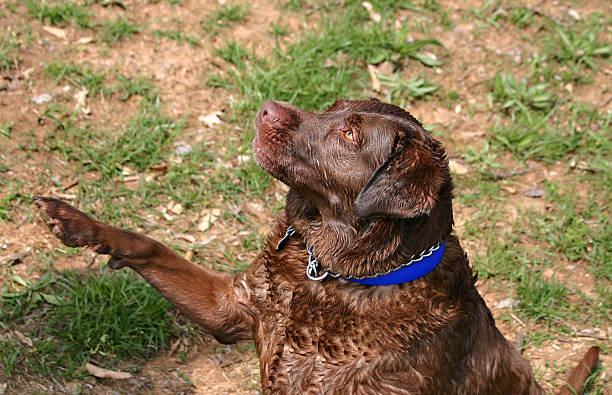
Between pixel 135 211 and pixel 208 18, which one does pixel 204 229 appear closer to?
pixel 135 211

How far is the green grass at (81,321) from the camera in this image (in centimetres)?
401

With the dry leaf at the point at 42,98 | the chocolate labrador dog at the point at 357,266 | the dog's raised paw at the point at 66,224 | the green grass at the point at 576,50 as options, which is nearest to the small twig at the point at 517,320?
the chocolate labrador dog at the point at 357,266

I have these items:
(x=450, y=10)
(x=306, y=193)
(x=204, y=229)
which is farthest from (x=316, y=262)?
(x=450, y=10)

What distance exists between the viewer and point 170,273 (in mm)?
3809

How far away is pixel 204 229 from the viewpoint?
518 cm

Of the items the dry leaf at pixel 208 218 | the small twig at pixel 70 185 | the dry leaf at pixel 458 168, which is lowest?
the dry leaf at pixel 208 218

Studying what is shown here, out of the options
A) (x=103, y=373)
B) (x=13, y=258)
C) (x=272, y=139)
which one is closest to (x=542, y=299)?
(x=272, y=139)

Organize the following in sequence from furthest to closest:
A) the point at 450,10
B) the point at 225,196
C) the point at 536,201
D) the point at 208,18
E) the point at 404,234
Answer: the point at 450,10 → the point at 208,18 → the point at 536,201 → the point at 225,196 → the point at 404,234

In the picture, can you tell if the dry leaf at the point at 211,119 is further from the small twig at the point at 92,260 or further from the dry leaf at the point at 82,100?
the small twig at the point at 92,260

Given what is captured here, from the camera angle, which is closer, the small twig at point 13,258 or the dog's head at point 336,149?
the dog's head at point 336,149

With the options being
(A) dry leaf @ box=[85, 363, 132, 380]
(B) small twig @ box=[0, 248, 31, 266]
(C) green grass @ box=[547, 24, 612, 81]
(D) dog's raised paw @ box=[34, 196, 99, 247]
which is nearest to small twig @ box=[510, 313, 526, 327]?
(A) dry leaf @ box=[85, 363, 132, 380]

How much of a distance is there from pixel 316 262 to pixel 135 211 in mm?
1917

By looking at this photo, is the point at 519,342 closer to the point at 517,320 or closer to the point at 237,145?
the point at 517,320

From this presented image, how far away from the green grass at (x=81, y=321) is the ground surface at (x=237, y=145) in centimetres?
1
